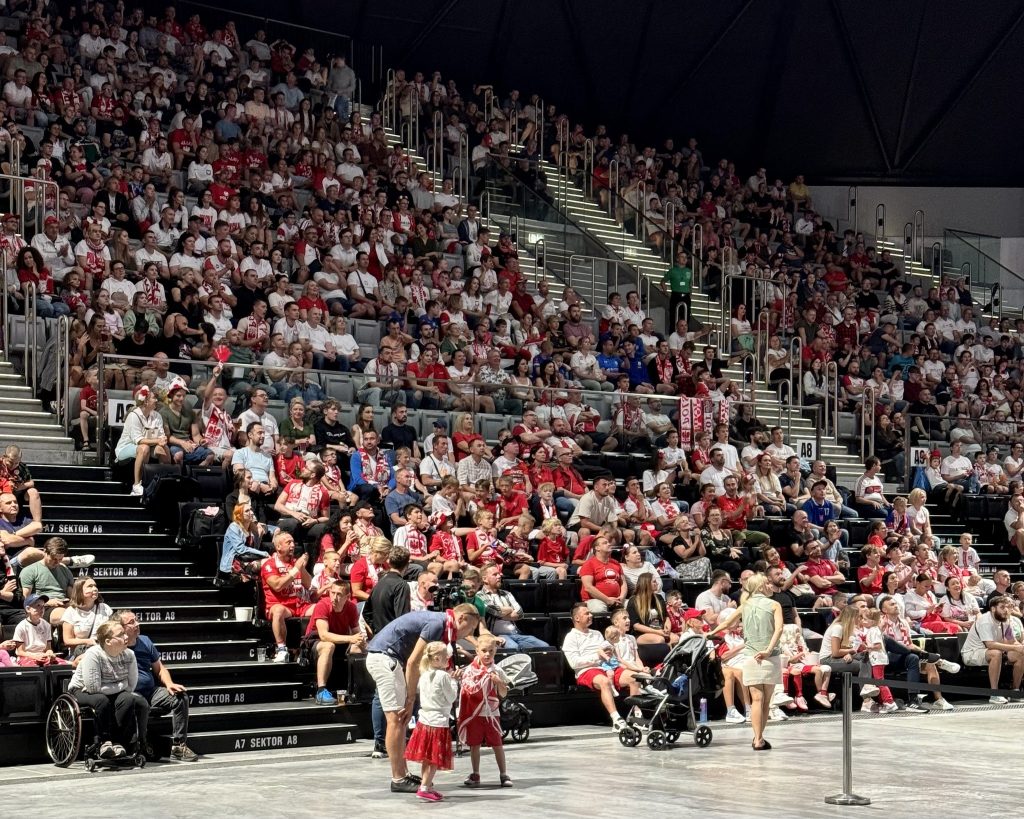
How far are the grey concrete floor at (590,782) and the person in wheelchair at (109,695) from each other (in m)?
0.29

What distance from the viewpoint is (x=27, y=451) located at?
16.5 meters

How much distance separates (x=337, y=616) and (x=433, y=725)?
336 centimetres

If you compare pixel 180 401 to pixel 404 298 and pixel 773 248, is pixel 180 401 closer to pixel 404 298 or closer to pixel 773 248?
pixel 404 298

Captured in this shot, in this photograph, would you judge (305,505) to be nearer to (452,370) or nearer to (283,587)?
(283,587)

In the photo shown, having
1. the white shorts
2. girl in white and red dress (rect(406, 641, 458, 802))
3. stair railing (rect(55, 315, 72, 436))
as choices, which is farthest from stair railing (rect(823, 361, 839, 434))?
girl in white and red dress (rect(406, 641, 458, 802))

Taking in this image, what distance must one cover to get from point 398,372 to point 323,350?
954 millimetres

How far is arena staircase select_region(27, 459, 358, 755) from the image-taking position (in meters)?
13.3

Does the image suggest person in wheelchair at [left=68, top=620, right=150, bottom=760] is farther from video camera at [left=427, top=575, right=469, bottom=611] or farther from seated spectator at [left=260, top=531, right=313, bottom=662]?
video camera at [left=427, top=575, right=469, bottom=611]

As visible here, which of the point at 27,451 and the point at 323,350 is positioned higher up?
the point at 323,350

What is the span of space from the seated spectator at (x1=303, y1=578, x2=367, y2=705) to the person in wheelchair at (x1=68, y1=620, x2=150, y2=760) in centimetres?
211

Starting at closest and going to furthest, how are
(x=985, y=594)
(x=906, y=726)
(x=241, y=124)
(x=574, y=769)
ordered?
(x=574, y=769)
(x=906, y=726)
(x=985, y=594)
(x=241, y=124)

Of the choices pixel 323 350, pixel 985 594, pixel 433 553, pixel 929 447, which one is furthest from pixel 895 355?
pixel 433 553

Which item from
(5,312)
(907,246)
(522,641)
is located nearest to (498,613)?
(522,641)

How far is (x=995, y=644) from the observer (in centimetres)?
1859
